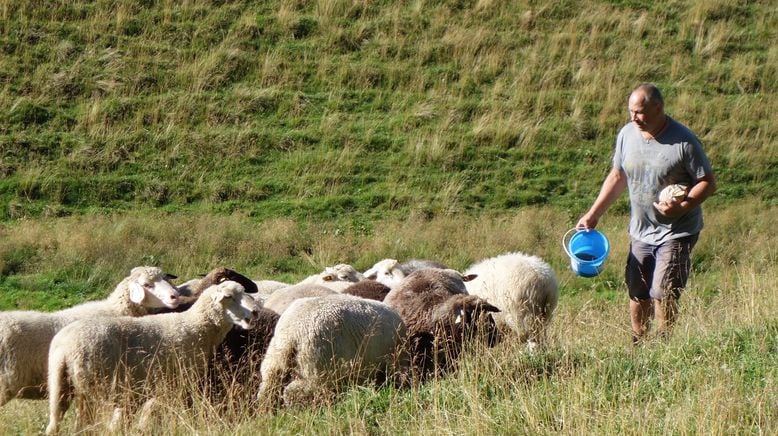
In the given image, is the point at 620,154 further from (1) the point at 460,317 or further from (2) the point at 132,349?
(2) the point at 132,349

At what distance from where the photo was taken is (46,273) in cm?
1268

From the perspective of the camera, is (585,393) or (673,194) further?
(673,194)

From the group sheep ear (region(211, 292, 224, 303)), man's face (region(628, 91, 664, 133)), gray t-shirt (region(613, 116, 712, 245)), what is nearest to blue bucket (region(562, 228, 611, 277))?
gray t-shirt (region(613, 116, 712, 245))

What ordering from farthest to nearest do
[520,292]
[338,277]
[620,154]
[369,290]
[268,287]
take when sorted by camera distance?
[338,277]
[268,287]
[369,290]
[520,292]
[620,154]

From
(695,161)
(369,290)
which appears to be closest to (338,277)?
(369,290)

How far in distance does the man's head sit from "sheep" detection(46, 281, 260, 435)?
3235 millimetres

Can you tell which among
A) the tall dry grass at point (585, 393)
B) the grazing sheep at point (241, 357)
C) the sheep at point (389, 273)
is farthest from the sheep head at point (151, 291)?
the sheep at point (389, 273)

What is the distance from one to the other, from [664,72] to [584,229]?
13555mm

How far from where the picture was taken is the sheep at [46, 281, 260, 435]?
6.17 m

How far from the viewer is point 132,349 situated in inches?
253

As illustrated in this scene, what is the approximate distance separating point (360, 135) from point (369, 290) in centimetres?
919

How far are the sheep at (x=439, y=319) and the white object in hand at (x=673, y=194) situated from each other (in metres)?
1.55

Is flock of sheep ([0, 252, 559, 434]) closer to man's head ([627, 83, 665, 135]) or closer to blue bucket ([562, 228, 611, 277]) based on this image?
blue bucket ([562, 228, 611, 277])

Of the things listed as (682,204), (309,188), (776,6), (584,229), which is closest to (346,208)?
(309,188)
